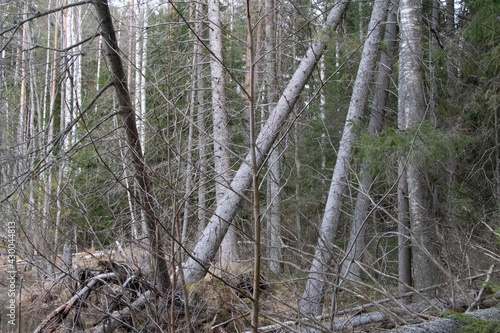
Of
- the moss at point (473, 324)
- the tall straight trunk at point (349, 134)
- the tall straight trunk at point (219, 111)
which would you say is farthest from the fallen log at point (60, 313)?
the tall straight trunk at point (219, 111)

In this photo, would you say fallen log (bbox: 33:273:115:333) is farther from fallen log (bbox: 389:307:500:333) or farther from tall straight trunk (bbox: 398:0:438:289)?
tall straight trunk (bbox: 398:0:438:289)

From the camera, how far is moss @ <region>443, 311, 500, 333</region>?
245 centimetres

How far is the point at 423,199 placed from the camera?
213 inches

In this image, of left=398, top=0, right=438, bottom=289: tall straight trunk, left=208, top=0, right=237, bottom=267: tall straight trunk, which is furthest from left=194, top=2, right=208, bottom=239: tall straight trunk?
left=398, top=0, right=438, bottom=289: tall straight trunk

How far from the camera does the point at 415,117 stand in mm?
5484

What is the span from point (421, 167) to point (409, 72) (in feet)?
4.45

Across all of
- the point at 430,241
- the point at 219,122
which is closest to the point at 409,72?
the point at 430,241

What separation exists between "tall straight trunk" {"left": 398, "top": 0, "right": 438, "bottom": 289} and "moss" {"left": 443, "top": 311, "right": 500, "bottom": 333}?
2277mm

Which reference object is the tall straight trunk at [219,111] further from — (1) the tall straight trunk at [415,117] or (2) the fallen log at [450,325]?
(2) the fallen log at [450,325]

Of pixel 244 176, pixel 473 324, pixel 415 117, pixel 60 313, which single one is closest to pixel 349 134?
pixel 415 117

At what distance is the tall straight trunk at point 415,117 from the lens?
523 centimetres

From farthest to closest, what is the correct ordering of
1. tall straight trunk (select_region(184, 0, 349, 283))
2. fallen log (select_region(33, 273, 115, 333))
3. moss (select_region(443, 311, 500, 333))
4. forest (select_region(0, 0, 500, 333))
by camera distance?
tall straight trunk (select_region(184, 0, 349, 283))
fallen log (select_region(33, 273, 115, 333))
forest (select_region(0, 0, 500, 333))
moss (select_region(443, 311, 500, 333))

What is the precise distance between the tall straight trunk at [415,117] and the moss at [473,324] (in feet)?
7.47

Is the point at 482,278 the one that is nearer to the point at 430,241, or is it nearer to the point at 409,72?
the point at 430,241
